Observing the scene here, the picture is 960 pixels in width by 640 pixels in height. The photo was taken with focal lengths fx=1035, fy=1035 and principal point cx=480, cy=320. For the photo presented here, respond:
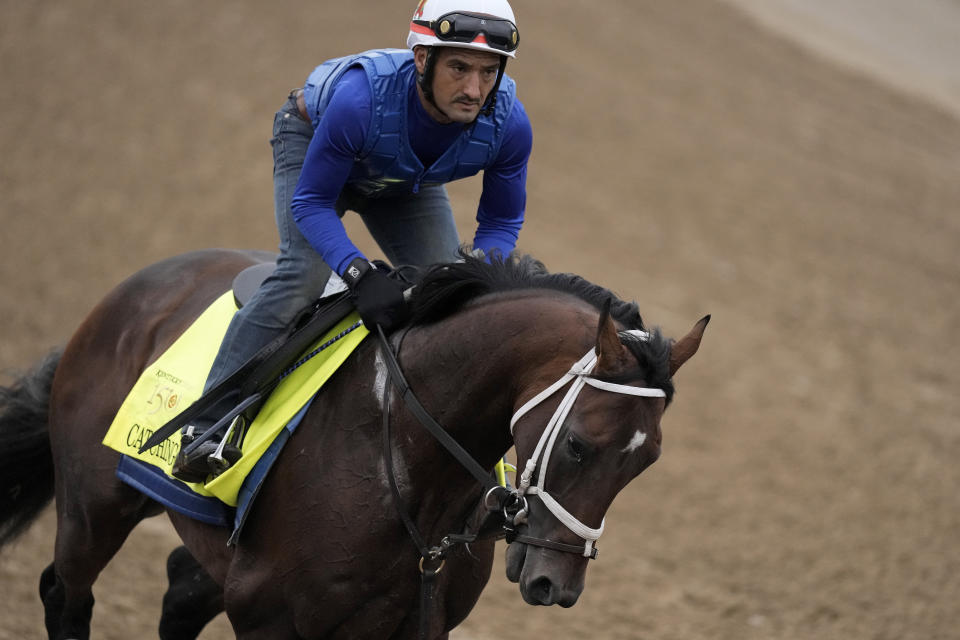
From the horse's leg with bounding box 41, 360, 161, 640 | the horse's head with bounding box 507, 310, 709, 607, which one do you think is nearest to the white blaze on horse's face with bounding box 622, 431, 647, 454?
the horse's head with bounding box 507, 310, 709, 607

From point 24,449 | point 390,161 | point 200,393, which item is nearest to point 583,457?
point 390,161

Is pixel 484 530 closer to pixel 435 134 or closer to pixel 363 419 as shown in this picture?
pixel 363 419

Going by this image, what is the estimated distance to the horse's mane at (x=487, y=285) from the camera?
130 inches

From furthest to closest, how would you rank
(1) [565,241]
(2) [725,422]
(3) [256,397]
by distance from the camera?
(1) [565,241] → (2) [725,422] → (3) [256,397]

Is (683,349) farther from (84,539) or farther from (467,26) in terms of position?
(84,539)

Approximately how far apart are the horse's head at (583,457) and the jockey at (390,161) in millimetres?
835

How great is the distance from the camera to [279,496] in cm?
368

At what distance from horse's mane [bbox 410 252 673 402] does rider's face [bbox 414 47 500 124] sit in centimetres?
50

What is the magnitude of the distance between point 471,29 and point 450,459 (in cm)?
143

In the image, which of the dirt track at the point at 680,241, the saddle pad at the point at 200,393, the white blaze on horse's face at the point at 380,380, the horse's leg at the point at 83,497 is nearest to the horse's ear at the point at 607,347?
the white blaze on horse's face at the point at 380,380

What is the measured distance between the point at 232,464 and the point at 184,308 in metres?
1.16

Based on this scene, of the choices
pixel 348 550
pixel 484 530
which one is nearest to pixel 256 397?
pixel 348 550

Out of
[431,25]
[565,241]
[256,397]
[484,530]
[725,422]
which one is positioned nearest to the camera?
[484,530]

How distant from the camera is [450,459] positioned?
343 centimetres
